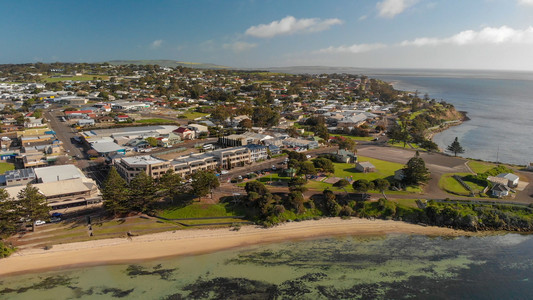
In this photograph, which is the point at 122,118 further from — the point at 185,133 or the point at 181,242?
the point at 181,242

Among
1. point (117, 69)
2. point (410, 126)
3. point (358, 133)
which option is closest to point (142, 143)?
point (358, 133)

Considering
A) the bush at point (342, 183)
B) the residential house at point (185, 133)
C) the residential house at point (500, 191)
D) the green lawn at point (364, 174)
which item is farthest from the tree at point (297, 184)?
the residential house at point (185, 133)

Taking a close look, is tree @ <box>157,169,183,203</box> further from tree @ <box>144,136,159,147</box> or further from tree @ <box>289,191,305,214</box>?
tree @ <box>144,136,159,147</box>

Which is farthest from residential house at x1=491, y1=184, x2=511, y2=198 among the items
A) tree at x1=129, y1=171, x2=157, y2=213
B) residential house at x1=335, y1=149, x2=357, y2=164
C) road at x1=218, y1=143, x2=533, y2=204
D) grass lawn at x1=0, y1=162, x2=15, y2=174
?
grass lawn at x1=0, y1=162, x2=15, y2=174

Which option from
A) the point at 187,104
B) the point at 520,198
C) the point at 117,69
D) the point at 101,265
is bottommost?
the point at 101,265

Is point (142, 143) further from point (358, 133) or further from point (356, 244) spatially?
point (358, 133)

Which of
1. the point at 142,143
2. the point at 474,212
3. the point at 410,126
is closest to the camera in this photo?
the point at 474,212

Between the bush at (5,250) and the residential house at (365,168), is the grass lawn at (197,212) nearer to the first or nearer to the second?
the bush at (5,250)

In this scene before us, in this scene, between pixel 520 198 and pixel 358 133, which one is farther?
pixel 358 133

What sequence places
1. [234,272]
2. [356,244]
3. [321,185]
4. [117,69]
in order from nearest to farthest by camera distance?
[234,272] → [356,244] → [321,185] → [117,69]
